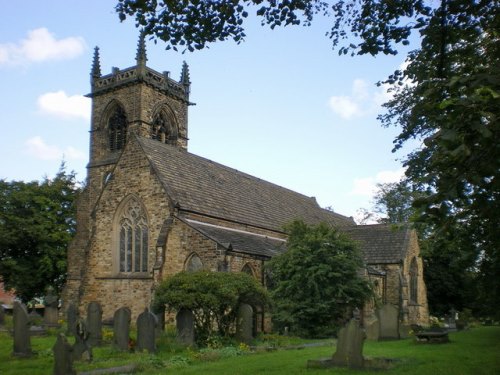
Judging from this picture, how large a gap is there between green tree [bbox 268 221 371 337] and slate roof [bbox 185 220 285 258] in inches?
57.3

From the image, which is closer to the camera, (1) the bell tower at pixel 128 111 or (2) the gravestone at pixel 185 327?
(2) the gravestone at pixel 185 327

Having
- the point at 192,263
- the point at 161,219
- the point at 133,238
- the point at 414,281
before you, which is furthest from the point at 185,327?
the point at 414,281

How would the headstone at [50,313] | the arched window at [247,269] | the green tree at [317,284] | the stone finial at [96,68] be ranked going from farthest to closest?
the stone finial at [96,68]
the headstone at [50,313]
the arched window at [247,269]
the green tree at [317,284]

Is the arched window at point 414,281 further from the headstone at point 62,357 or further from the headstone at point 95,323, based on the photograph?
the headstone at point 62,357

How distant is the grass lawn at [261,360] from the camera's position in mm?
11711

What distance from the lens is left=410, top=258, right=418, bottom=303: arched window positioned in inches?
1377

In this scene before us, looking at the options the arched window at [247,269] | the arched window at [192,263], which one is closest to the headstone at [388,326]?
the arched window at [247,269]

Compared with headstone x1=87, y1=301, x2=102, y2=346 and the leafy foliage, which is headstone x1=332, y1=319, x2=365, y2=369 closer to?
the leafy foliage

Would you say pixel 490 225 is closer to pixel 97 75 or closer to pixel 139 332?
pixel 139 332

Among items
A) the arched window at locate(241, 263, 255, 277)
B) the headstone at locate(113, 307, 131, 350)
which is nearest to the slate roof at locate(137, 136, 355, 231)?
the arched window at locate(241, 263, 255, 277)

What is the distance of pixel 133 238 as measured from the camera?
25922 millimetres

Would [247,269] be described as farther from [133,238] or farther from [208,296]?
[208,296]

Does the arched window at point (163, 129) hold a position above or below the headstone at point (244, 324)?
above

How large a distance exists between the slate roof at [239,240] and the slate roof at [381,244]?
6434mm
